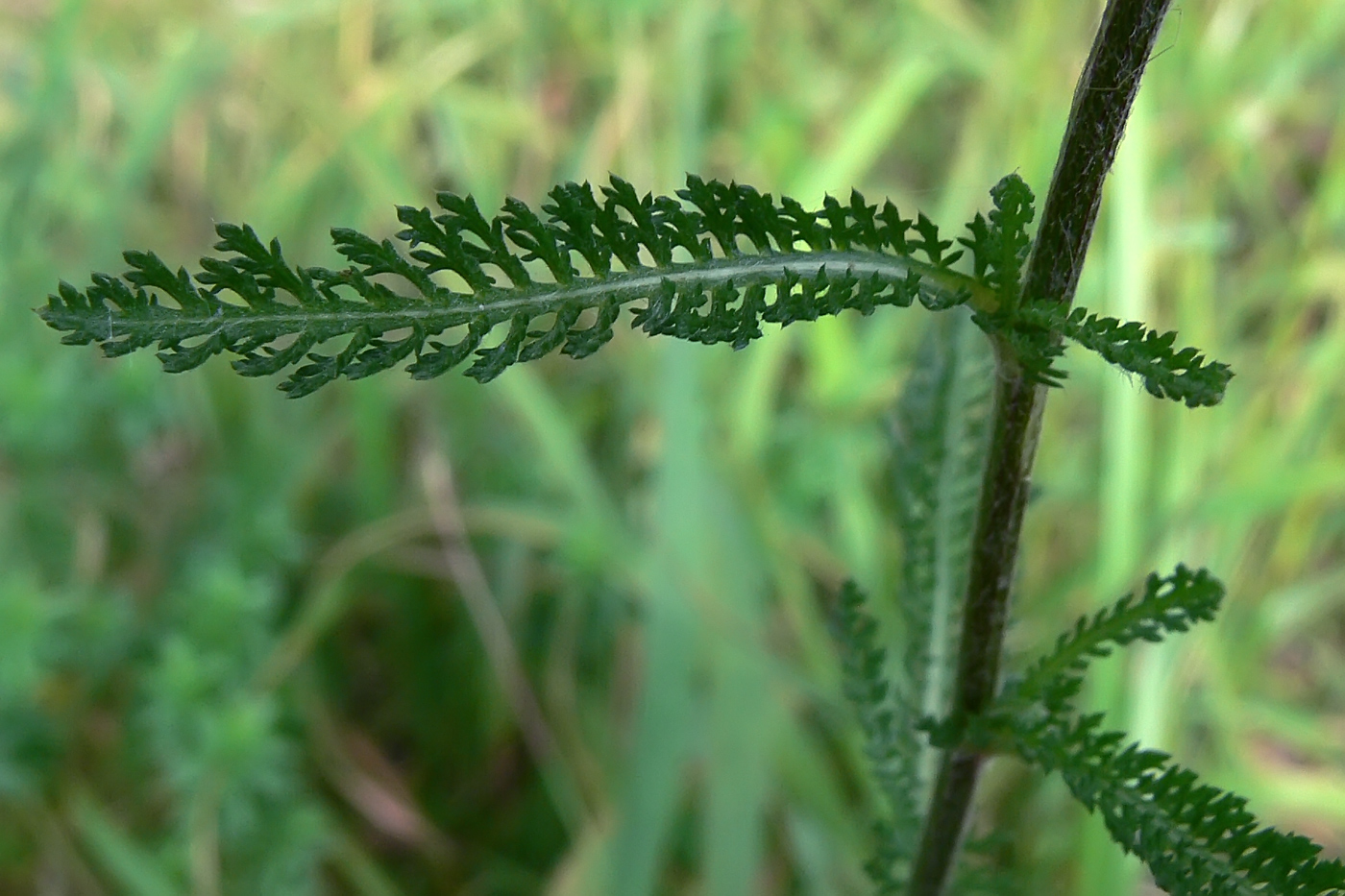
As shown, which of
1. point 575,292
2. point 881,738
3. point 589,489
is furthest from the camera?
point 589,489

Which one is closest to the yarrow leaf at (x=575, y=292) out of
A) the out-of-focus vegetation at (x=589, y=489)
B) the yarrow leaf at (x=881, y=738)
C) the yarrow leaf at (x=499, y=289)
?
the yarrow leaf at (x=499, y=289)

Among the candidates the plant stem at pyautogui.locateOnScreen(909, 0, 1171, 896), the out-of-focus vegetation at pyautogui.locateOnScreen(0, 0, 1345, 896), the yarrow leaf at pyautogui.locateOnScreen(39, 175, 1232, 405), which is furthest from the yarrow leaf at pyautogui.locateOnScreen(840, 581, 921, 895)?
the out-of-focus vegetation at pyautogui.locateOnScreen(0, 0, 1345, 896)

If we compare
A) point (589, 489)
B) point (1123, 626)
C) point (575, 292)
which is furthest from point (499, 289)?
point (589, 489)

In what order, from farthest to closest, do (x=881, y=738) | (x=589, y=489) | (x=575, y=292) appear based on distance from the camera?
(x=589, y=489) → (x=881, y=738) → (x=575, y=292)

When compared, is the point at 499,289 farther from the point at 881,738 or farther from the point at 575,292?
the point at 881,738

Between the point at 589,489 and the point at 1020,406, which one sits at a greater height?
the point at 589,489

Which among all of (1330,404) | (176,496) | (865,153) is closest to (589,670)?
(176,496)

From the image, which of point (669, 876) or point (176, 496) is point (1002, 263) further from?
point (176, 496)
